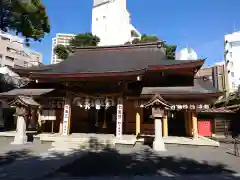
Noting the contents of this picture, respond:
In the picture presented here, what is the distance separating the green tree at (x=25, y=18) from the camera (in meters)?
21.9

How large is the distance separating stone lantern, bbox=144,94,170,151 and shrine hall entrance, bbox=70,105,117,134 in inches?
219

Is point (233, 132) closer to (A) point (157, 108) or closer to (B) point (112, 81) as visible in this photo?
(A) point (157, 108)

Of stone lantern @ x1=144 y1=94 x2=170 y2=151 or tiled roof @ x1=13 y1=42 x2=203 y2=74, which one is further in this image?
tiled roof @ x1=13 y1=42 x2=203 y2=74

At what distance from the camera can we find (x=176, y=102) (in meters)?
13.4

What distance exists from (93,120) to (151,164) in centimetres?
1016

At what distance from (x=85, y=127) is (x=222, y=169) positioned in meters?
12.1

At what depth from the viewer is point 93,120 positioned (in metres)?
17.6

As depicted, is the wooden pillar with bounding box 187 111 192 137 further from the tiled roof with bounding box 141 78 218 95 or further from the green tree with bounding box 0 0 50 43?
the green tree with bounding box 0 0 50 43

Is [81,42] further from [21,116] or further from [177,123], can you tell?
[21,116]

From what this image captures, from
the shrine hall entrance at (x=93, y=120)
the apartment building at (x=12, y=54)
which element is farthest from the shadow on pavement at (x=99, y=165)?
the apartment building at (x=12, y=54)

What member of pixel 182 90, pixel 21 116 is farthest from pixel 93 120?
pixel 182 90

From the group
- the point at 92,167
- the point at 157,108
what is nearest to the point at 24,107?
the point at 92,167

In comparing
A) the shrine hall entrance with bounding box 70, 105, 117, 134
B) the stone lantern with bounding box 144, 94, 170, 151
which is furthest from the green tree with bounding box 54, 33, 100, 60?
the stone lantern with bounding box 144, 94, 170, 151

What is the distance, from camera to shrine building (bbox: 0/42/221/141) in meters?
13.0
